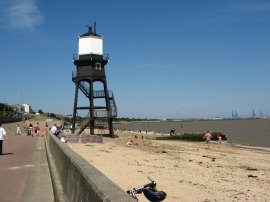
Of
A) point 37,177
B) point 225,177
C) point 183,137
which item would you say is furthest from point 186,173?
point 183,137

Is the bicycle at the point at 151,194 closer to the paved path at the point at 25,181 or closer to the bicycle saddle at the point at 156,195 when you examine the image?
the bicycle saddle at the point at 156,195

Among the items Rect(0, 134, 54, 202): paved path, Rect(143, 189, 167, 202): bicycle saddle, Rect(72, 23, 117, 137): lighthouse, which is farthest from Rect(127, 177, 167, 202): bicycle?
Rect(72, 23, 117, 137): lighthouse

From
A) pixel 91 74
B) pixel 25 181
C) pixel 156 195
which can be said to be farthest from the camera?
pixel 91 74

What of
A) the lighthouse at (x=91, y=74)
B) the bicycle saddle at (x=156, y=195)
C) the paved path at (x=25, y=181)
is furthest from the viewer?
the lighthouse at (x=91, y=74)

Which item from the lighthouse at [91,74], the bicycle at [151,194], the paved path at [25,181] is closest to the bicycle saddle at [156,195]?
the bicycle at [151,194]

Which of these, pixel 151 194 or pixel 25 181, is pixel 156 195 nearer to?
A: pixel 151 194

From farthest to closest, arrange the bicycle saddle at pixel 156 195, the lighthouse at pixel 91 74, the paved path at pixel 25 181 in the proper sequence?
the lighthouse at pixel 91 74, the paved path at pixel 25 181, the bicycle saddle at pixel 156 195

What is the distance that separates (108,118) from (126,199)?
135ft

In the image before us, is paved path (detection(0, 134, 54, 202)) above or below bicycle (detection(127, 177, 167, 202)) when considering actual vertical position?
below

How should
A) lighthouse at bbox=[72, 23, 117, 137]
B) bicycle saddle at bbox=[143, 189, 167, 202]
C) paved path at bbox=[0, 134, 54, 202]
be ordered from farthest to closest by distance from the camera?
lighthouse at bbox=[72, 23, 117, 137], paved path at bbox=[0, 134, 54, 202], bicycle saddle at bbox=[143, 189, 167, 202]

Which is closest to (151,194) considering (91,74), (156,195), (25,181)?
(156,195)

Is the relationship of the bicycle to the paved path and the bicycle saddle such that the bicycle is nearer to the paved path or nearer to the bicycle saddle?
the bicycle saddle

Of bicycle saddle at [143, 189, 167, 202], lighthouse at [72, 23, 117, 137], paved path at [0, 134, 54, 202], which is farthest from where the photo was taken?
lighthouse at [72, 23, 117, 137]

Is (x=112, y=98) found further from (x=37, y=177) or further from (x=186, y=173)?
(x=37, y=177)
